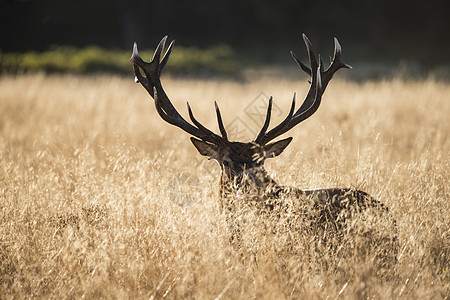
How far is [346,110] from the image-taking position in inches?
368

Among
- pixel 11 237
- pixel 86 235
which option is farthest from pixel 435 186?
pixel 11 237

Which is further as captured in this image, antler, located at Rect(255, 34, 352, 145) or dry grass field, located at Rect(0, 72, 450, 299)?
antler, located at Rect(255, 34, 352, 145)

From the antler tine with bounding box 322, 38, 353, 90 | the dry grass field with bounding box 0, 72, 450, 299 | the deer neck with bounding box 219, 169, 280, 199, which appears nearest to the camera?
the dry grass field with bounding box 0, 72, 450, 299

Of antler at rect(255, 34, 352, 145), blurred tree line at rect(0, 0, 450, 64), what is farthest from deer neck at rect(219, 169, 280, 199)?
blurred tree line at rect(0, 0, 450, 64)

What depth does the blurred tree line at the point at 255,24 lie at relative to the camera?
102ft

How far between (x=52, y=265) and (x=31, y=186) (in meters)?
1.29

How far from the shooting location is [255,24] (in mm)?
34344

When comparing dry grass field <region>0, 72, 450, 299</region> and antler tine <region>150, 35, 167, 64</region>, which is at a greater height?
antler tine <region>150, 35, 167, 64</region>

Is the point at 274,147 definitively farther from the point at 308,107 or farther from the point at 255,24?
the point at 255,24

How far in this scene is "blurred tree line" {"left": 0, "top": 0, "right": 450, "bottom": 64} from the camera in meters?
31.1

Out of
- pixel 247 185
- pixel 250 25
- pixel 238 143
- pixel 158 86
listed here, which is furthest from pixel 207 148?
pixel 250 25

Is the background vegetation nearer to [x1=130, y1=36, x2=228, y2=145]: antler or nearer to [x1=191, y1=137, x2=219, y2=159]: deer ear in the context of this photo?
[x1=130, y1=36, x2=228, y2=145]: antler

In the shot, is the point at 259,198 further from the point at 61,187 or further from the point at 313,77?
the point at 61,187

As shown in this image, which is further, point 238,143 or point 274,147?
point 274,147
